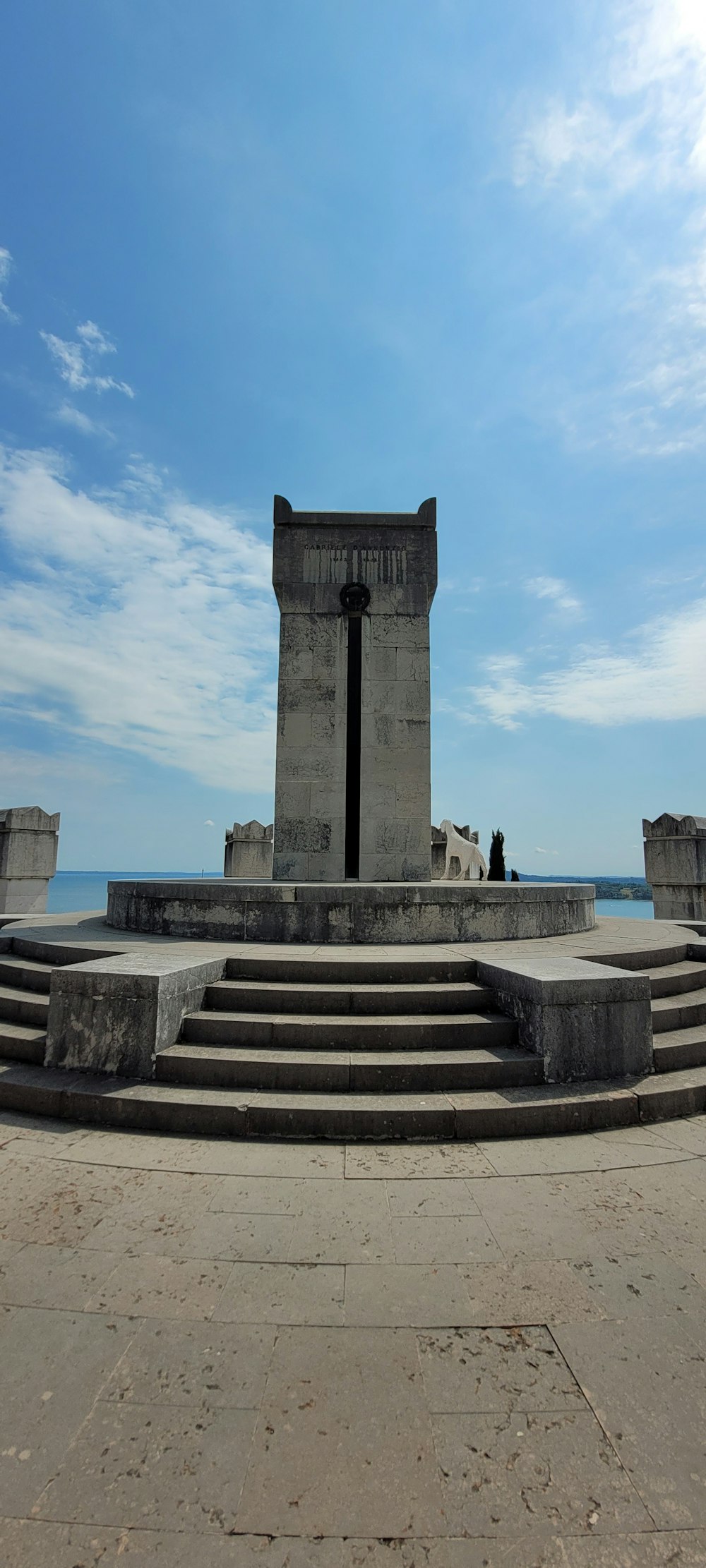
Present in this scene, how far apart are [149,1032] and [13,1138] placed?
4.06 feet

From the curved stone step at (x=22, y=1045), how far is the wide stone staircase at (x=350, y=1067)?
2cm

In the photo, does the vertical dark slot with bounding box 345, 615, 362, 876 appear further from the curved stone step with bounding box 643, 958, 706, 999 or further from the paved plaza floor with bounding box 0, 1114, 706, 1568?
the paved plaza floor with bounding box 0, 1114, 706, 1568

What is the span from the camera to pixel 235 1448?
252 centimetres

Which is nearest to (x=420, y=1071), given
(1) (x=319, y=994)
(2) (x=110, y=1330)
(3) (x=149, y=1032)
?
(1) (x=319, y=994)

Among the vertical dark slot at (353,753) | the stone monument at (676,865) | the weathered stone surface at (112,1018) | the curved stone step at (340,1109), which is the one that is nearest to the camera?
the curved stone step at (340,1109)

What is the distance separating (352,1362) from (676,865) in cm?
1599

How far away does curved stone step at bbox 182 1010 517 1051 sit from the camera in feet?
20.0

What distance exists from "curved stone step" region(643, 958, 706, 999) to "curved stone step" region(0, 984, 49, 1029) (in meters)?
6.74

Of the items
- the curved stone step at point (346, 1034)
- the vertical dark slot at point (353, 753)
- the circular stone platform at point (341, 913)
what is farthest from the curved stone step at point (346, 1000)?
the vertical dark slot at point (353, 753)

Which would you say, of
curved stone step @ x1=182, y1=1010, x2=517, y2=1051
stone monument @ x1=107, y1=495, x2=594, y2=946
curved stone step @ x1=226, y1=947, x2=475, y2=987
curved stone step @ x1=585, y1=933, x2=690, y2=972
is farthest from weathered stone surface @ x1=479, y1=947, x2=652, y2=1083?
stone monument @ x1=107, y1=495, x2=594, y2=946

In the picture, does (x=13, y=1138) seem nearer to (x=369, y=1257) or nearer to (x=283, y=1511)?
(x=369, y=1257)

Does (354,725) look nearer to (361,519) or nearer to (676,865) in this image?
(361,519)

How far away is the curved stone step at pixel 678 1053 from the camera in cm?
614

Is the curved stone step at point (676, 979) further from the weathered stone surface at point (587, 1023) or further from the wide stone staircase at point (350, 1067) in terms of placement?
the weathered stone surface at point (587, 1023)
